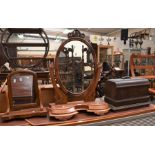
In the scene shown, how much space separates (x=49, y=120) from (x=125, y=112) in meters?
0.49

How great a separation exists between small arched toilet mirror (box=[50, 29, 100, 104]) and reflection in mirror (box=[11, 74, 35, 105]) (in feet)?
0.47

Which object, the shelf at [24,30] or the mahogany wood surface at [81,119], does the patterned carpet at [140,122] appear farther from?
the shelf at [24,30]

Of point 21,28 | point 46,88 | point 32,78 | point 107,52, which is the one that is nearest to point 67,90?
point 46,88

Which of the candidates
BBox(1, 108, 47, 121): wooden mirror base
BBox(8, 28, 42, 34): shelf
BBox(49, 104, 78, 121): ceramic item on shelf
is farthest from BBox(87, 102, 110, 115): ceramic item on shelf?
BBox(8, 28, 42, 34): shelf

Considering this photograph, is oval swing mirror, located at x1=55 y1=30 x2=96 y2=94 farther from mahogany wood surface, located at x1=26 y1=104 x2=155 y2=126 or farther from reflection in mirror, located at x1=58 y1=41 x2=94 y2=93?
mahogany wood surface, located at x1=26 y1=104 x2=155 y2=126

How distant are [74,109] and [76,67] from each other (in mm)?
336

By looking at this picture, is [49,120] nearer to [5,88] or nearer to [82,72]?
[5,88]

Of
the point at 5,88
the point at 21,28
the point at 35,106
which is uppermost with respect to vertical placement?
the point at 21,28

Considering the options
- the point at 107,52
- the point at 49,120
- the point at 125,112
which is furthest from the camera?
the point at 107,52

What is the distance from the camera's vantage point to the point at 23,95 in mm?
1056

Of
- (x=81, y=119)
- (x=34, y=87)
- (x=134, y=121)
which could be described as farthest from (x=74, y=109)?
(x=134, y=121)

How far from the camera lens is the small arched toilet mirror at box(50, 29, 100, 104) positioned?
3.80ft

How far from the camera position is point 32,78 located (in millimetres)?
1073

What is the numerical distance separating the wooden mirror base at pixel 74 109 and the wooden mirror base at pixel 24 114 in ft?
0.19
